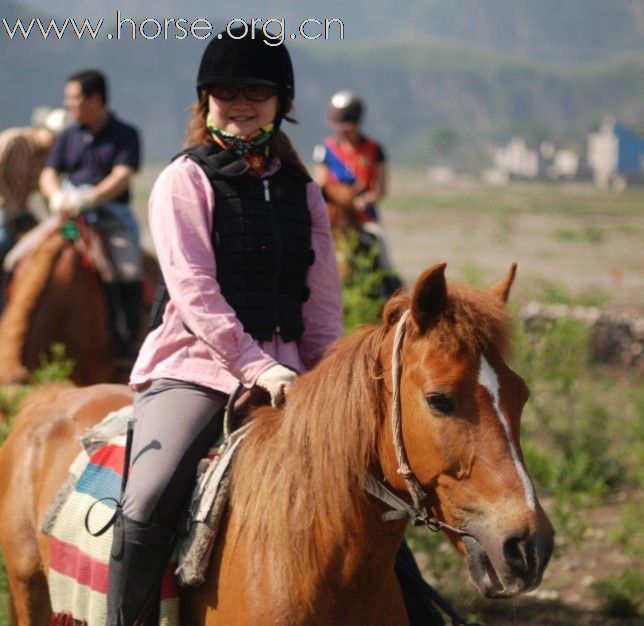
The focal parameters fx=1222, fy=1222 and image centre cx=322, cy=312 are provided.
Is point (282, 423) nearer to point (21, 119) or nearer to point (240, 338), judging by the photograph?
point (240, 338)

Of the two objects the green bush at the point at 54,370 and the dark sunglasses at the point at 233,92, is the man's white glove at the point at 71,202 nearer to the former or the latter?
the green bush at the point at 54,370

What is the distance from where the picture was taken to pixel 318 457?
3650 mm

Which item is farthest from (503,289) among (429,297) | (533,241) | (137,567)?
(533,241)

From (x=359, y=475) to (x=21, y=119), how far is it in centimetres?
15074

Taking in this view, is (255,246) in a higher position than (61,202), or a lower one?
higher

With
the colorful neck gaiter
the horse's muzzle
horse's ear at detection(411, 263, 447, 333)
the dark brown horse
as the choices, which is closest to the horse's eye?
horse's ear at detection(411, 263, 447, 333)

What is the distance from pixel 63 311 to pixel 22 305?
0.34 metres

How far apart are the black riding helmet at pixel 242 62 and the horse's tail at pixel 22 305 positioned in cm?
451

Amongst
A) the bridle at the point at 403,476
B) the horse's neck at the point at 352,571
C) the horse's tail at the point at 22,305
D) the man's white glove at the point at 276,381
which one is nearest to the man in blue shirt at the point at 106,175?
the horse's tail at the point at 22,305

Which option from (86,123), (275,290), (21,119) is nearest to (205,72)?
(275,290)

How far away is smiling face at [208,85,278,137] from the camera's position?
4273 millimetres

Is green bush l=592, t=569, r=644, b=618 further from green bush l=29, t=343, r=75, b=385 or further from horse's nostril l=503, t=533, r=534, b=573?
horse's nostril l=503, t=533, r=534, b=573

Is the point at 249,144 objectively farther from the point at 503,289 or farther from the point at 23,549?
the point at 23,549

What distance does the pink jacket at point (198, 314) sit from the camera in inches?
154
